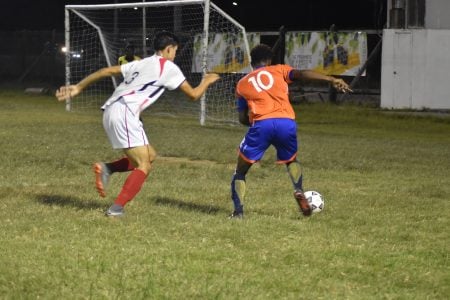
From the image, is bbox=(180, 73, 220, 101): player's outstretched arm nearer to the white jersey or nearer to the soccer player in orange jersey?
the white jersey

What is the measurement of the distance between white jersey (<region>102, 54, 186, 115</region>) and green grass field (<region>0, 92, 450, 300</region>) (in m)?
1.14

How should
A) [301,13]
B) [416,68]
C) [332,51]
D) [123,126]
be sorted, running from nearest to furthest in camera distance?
[123,126]
[416,68]
[332,51]
[301,13]

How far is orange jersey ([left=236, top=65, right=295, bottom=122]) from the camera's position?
7.78 metres

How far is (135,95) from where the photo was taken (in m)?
7.55

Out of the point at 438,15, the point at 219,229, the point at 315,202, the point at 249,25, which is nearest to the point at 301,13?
the point at 249,25

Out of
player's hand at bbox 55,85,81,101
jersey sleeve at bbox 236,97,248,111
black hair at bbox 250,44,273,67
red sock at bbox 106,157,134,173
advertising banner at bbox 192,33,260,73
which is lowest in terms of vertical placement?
red sock at bbox 106,157,134,173

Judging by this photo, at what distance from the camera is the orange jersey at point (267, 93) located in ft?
25.5

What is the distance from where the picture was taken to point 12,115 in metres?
21.7

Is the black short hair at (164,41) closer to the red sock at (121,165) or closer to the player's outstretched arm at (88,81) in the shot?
the player's outstretched arm at (88,81)

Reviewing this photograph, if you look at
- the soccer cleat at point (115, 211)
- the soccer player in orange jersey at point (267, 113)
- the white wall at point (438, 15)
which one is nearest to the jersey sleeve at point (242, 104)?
the soccer player in orange jersey at point (267, 113)

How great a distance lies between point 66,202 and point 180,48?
12188 mm

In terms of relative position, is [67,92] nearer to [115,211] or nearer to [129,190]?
[129,190]

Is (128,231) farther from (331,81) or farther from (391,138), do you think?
(391,138)

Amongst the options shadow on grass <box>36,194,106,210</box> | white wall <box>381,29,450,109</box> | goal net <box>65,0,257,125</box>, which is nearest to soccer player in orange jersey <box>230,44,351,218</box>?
shadow on grass <box>36,194,106,210</box>
